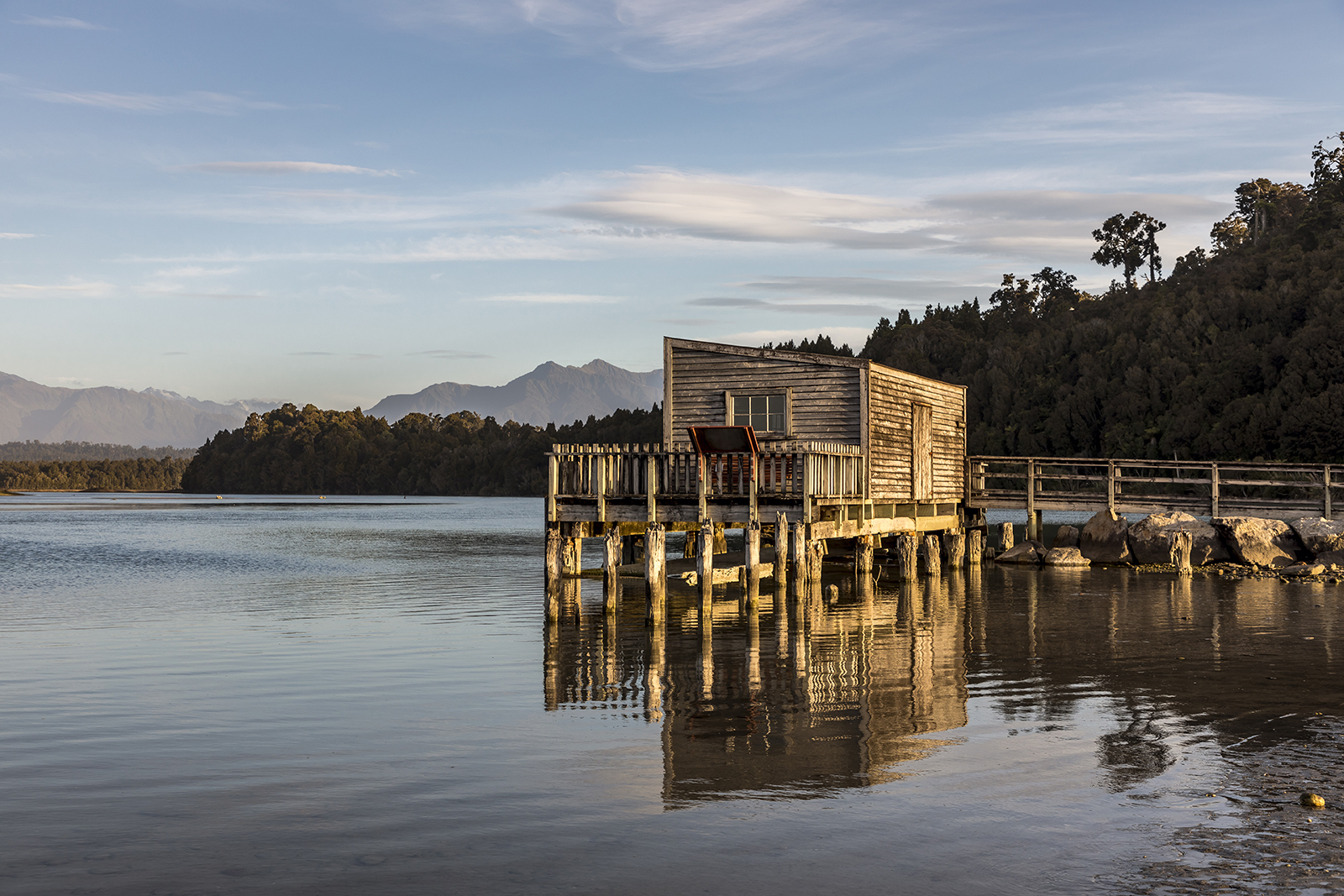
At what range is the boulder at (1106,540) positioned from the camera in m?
36.2

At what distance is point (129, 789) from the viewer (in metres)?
10.3

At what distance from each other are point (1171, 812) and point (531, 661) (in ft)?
33.8

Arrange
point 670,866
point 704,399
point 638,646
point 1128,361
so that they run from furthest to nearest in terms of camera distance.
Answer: point 1128,361, point 704,399, point 638,646, point 670,866

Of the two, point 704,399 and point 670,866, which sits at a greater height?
point 704,399

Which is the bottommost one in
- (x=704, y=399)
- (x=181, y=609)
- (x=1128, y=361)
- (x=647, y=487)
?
(x=181, y=609)

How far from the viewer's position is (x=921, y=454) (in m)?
34.1

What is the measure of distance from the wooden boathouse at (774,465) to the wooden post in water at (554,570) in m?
0.05

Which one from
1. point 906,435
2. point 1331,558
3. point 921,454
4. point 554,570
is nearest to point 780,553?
point 554,570

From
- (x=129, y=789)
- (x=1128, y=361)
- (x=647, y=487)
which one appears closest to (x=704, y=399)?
(x=647, y=487)

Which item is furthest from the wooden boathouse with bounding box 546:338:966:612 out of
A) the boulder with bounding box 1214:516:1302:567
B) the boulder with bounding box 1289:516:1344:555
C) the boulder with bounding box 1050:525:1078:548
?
the boulder with bounding box 1289:516:1344:555

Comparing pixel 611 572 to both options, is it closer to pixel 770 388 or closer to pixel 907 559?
pixel 770 388

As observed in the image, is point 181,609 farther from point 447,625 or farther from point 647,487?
point 647,487

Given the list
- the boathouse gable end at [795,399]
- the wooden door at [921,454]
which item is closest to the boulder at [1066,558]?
the wooden door at [921,454]

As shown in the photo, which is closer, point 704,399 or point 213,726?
point 213,726
